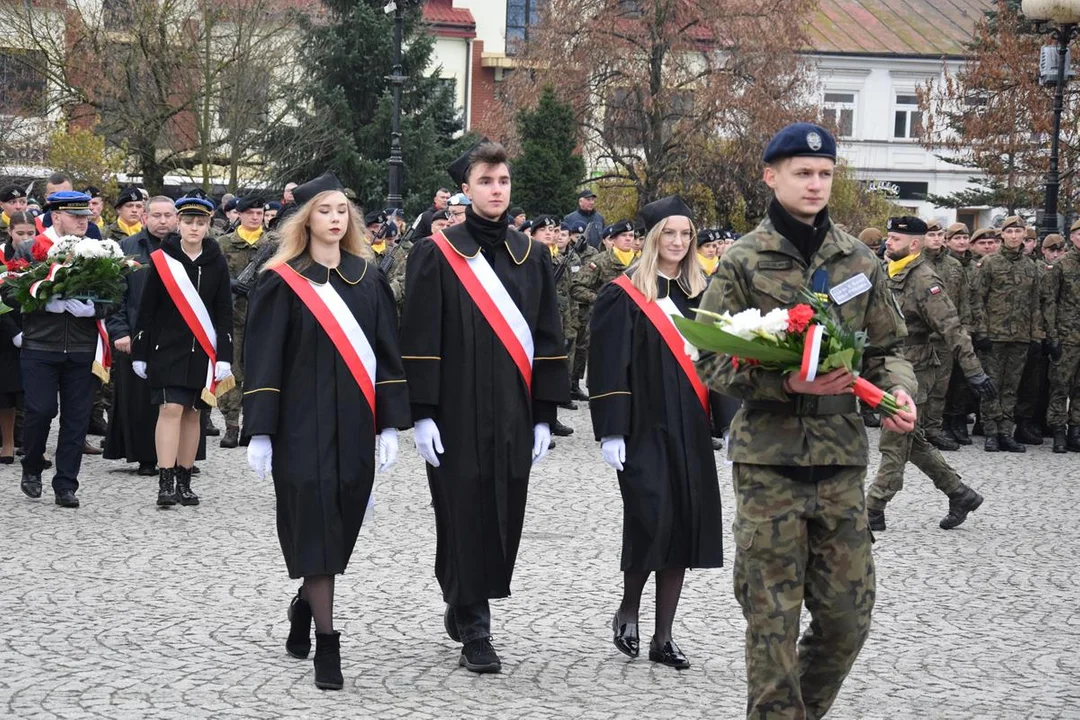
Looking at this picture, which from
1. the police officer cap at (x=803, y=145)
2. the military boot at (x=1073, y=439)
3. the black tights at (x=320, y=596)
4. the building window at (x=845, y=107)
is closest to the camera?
the police officer cap at (x=803, y=145)

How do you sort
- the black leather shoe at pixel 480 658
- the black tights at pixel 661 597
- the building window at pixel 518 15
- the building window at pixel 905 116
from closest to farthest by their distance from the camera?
the black leather shoe at pixel 480 658 < the black tights at pixel 661 597 < the building window at pixel 518 15 < the building window at pixel 905 116

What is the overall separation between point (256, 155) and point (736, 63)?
11133mm

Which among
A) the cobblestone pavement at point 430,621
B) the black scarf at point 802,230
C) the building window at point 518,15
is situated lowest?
the cobblestone pavement at point 430,621

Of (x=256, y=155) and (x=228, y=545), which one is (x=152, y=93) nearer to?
(x=256, y=155)

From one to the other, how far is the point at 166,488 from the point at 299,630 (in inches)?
163

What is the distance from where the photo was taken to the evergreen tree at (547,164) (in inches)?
1054

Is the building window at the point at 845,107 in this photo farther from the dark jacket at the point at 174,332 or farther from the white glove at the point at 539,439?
the white glove at the point at 539,439

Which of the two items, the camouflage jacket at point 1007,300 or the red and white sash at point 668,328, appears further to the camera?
the camouflage jacket at point 1007,300

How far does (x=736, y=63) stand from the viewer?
1447 inches

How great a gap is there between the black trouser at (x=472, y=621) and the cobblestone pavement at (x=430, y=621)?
0.15 m

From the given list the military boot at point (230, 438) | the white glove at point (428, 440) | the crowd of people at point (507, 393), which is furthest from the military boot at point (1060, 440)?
the white glove at point (428, 440)

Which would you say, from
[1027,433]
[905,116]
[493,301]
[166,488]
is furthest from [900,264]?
[905,116]

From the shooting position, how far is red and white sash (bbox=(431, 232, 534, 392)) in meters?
7.16

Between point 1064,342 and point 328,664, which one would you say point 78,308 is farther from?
point 1064,342
